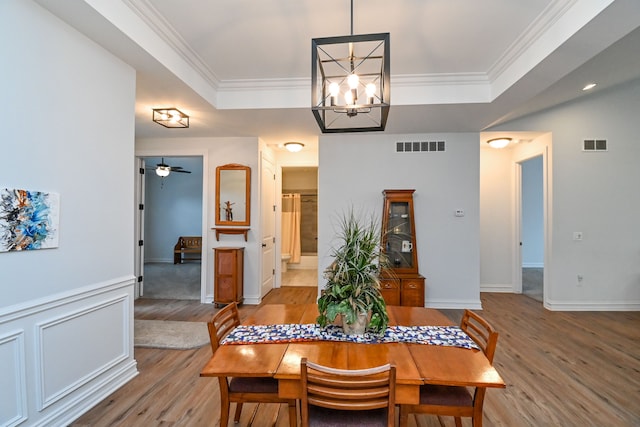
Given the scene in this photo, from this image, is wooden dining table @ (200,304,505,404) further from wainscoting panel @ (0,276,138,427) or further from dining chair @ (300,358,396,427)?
wainscoting panel @ (0,276,138,427)

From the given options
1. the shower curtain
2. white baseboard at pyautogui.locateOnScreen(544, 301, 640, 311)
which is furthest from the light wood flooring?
white baseboard at pyautogui.locateOnScreen(544, 301, 640, 311)

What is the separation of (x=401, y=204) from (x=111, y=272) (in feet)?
11.7

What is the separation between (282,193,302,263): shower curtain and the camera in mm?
7805

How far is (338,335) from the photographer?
1.69 m

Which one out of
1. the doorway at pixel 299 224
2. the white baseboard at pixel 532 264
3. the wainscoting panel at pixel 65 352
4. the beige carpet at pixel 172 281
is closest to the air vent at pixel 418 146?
the doorway at pixel 299 224

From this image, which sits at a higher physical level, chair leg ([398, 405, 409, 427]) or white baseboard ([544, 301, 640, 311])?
chair leg ([398, 405, 409, 427])

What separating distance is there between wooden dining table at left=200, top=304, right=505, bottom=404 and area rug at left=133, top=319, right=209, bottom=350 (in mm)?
2085

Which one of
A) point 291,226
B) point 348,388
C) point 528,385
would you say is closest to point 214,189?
point 291,226

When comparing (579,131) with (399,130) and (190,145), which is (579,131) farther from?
(190,145)

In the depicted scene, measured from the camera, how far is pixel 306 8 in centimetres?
231

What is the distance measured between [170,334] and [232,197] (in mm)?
2122

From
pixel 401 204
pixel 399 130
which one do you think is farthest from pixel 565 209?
pixel 399 130

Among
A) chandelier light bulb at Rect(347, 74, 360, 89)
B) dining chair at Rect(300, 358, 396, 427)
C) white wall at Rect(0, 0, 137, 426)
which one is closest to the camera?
dining chair at Rect(300, 358, 396, 427)

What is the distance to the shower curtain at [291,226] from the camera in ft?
25.6
